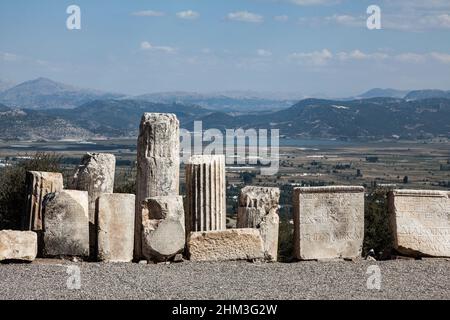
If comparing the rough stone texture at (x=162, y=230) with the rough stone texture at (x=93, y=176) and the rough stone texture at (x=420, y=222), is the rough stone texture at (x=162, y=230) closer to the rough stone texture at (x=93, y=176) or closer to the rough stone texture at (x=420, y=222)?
the rough stone texture at (x=93, y=176)

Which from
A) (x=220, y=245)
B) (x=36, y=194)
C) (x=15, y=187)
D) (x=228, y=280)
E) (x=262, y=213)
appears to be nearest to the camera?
(x=228, y=280)

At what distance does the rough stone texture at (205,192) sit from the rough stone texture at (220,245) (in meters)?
1.14

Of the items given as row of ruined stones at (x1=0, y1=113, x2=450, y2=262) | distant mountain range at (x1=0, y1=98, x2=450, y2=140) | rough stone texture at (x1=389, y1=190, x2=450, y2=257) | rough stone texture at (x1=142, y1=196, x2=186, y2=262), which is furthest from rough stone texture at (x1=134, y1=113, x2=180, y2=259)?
distant mountain range at (x1=0, y1=98, x2=450, y2=140)

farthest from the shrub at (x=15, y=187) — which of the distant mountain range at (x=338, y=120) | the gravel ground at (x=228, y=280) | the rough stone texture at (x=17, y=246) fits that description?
the distant mountain range at (x=338, y=120)

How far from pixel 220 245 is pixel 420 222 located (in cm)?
390

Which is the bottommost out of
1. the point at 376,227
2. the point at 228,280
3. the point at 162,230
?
the point at 376,227

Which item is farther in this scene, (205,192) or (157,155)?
(205,192)

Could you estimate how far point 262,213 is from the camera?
1641cm

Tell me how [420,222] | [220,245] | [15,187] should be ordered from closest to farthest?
1. [220,245]
2. [420,222]
3. [15,187]

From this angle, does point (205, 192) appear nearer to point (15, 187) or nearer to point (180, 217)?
point (180, 217)

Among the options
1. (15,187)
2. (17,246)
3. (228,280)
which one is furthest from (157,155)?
(15,187)

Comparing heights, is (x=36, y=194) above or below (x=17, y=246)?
above
